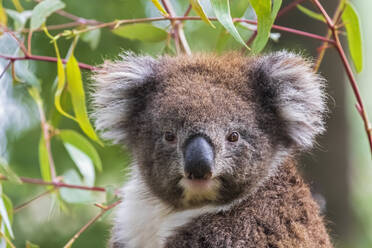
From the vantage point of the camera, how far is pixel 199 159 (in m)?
2.02

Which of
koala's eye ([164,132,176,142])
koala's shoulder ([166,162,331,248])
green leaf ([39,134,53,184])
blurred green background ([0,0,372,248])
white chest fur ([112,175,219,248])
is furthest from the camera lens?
blurred green background ([0,0,372,248])

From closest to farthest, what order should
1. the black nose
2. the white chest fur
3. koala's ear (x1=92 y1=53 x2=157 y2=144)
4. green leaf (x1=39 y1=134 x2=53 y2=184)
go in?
the black nose → the white chest fur → koala's ear (x1=92 y1=53 x2=157 y2=144) → green leaf (x1=39 y1=134 x2=53 y2=184)

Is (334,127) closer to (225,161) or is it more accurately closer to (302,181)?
(302,181)

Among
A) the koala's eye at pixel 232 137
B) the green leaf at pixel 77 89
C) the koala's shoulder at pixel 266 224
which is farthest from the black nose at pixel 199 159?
the green leaf at pixel 77 89

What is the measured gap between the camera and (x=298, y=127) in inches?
95.5

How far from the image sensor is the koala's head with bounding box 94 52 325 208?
85.8 inches

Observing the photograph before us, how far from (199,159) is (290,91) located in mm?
596

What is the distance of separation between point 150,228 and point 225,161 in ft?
1.84

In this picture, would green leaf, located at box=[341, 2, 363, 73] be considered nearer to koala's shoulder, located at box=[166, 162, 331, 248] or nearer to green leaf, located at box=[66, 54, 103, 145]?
koala's shoulder, located at box=[166, 162, 331, 248]

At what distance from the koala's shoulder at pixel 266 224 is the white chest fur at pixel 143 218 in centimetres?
9

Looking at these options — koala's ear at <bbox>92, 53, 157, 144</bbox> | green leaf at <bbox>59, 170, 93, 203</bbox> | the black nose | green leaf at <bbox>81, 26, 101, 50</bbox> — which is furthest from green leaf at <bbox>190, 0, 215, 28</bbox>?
green leaf at <bbox>59, 170, 93, 203</bbox>

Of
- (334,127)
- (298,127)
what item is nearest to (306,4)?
(334,127)

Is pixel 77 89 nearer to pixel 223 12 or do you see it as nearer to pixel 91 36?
pixel 91 36

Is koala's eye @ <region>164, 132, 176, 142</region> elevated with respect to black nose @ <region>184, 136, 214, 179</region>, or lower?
Result: elevated
